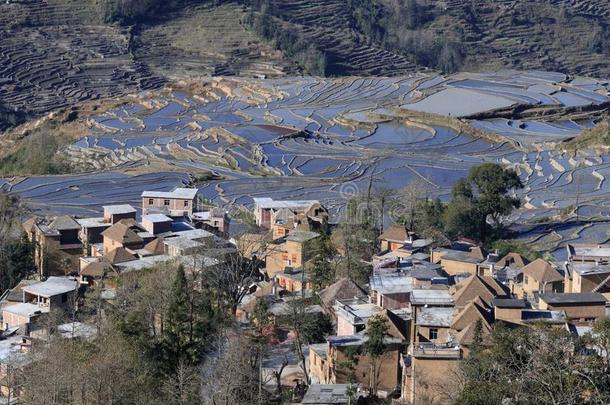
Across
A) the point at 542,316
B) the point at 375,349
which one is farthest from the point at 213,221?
the point at 542,316

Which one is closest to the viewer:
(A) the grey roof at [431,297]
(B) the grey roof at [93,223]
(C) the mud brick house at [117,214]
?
(A) the grey roof at [431,297]

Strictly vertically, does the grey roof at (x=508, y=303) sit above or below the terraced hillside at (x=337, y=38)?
above

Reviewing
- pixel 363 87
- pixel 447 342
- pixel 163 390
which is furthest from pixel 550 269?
pixel 363 87

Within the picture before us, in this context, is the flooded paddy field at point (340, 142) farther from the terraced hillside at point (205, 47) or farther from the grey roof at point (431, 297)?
the grey roof at point (431, 297)

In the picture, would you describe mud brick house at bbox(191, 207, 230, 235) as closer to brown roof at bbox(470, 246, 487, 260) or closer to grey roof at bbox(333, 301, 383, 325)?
brown roof at bbox(470, 246, 487, 260)

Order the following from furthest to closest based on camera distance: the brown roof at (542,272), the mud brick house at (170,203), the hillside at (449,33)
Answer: the hillside at (449,33), the mud brick house at (170,203), the brown roof at (542,272)

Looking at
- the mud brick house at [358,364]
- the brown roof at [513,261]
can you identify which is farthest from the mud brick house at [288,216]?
the mud brick house at [358,364]

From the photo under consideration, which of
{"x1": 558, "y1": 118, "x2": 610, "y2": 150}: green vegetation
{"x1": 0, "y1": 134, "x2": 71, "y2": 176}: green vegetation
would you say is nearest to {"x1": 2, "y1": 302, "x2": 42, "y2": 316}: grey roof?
{"x1": 0, "y1": 134, "x2": 71, "y2": 176}: green vegetation
